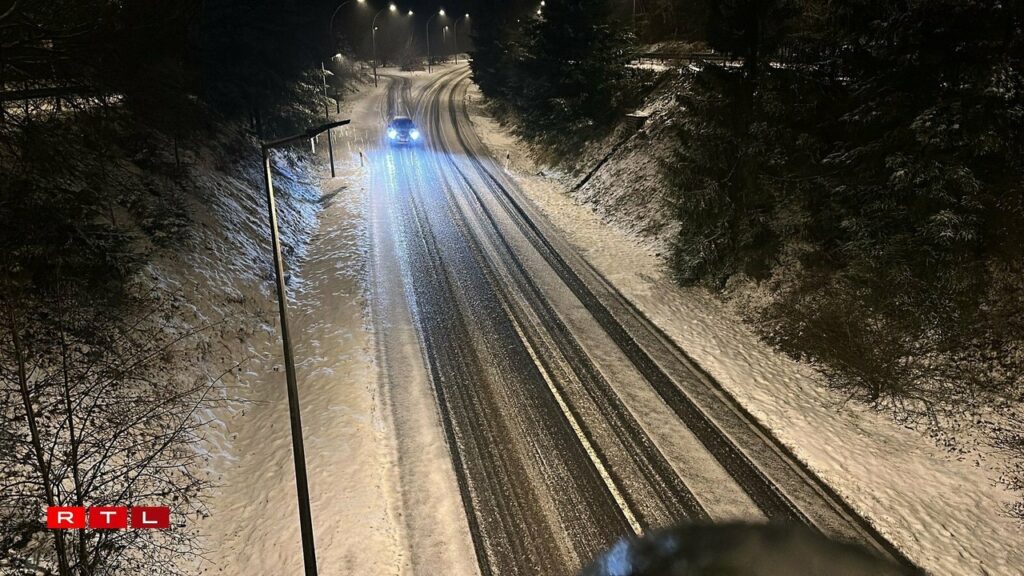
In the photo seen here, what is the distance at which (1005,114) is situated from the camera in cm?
966

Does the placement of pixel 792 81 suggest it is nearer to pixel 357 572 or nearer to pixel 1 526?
pixel 357 572

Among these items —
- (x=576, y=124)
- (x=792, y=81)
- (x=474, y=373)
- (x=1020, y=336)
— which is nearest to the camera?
(x=1020, y=336)

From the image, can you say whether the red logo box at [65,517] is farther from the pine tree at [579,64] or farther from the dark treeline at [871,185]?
the pine tree at [579,64]

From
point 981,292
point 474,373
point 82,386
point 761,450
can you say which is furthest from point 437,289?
point 981,292

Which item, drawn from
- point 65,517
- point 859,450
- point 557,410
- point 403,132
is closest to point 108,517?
point 65,517

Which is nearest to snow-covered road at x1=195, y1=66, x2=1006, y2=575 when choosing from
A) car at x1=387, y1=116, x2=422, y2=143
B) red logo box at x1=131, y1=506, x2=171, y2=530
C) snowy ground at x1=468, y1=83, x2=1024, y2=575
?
snowy ground at x1=468, y1=83, x2=1024, y2=575

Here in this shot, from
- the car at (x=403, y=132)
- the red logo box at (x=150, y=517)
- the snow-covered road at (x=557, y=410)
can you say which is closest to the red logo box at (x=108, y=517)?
the red logo box at (x=150, y=517)

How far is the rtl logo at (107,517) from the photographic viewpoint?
5958 mm

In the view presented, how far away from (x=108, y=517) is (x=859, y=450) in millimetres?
12147

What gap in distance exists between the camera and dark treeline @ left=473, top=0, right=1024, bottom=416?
1000cm

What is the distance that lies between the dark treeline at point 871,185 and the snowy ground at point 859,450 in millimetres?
764

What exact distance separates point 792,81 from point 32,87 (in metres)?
16.5

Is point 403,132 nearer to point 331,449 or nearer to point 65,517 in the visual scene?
point 331,449

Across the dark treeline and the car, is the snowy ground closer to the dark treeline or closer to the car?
the dark treeline
